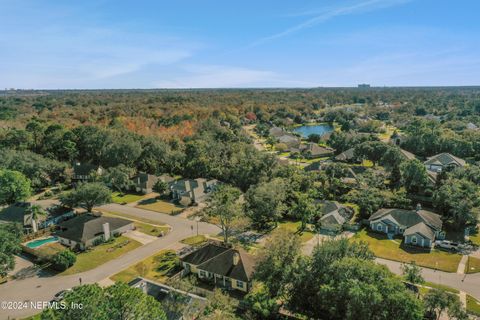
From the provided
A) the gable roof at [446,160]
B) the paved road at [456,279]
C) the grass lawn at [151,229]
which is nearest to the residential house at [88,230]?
the grass lawn at [151,229]

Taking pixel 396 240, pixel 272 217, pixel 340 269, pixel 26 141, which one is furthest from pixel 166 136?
pixel 340 269

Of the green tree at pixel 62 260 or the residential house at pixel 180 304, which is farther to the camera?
the green tree at pixel 62 260

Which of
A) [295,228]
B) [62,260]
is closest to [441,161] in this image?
[295,228]

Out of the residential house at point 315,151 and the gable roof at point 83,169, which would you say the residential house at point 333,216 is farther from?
the gable roof at point 83,169

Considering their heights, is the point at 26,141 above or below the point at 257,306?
above

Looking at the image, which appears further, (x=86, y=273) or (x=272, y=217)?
(x=272, y=217)

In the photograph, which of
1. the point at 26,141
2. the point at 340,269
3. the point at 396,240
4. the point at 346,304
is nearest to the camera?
the point at 346,304

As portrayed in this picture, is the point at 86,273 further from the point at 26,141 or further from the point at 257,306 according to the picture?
the point at 26,141

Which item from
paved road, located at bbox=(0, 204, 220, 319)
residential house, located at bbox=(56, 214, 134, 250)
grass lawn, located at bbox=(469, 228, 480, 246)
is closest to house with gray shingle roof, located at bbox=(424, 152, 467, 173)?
grass lawn, located at bbox=(469, 228, 480, 246)
